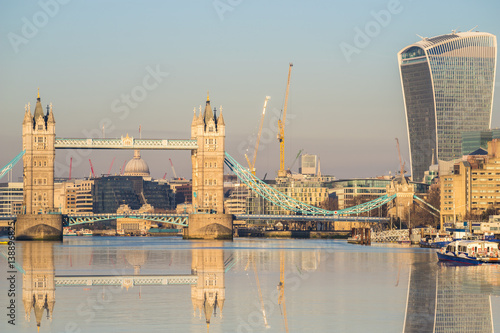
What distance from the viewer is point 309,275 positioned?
6312cm

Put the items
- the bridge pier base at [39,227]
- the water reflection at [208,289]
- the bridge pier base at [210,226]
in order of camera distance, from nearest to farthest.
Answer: the water reflection at [208,289] < the bridge pier base at [39,227] < the bridge pier base at [210,226]

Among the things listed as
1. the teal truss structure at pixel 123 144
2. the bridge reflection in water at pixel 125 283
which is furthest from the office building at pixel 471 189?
the bridge reflection in water at pixel 125 283

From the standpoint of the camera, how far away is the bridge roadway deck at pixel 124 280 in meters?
55.5

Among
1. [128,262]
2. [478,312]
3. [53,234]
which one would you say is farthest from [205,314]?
[53,234]

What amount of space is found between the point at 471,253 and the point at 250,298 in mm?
40101

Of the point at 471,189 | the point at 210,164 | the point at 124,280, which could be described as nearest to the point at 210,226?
the point at 210,164

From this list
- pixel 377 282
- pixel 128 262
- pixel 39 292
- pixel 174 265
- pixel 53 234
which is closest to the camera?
pixel 39 292

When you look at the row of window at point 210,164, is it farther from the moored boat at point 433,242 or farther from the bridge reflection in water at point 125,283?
the bridge reflection in water at point 125,283

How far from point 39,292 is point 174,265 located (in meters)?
24.1

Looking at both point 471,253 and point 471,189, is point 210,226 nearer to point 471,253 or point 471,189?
point 471,189

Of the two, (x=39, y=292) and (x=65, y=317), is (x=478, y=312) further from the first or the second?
(x=39, y=292)

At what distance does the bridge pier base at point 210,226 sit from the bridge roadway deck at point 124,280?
95.0m

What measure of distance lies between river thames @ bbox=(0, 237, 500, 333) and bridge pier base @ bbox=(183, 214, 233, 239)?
83.2m

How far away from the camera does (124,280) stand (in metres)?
58.1
